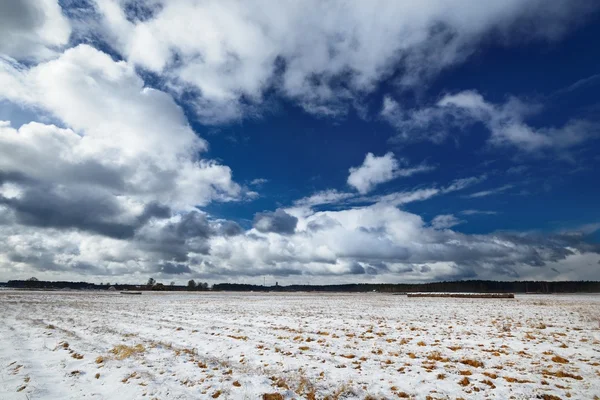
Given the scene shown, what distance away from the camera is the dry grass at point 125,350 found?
12539 millimetres

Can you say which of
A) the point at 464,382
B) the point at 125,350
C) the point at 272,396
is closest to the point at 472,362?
the point at 464,382

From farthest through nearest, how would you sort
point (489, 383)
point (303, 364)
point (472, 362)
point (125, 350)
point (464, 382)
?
point (125, 350), point (303, 364), point (472, 362), point (464, 382), point (489, 383)

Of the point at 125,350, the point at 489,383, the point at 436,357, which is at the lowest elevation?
the point at 125,350

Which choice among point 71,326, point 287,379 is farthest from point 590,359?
point 71,326

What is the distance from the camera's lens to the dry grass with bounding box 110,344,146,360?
12.5 m

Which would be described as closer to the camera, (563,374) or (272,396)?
(272,396)

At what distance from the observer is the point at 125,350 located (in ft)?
43.7

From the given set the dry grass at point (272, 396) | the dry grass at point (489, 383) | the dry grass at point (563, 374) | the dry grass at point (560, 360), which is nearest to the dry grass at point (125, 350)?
the dry grass at point (272, 396)

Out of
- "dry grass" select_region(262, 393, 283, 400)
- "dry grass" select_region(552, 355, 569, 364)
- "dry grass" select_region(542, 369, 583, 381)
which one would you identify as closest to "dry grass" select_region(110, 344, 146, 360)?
"dry grass" select_region(262, 393, 283, 400)

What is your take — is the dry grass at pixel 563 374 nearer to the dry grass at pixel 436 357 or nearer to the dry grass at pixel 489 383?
the dry grass at pixel 489 383

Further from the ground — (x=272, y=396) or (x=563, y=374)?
(x=563, y=374)

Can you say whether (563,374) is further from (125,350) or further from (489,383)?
(125,350)

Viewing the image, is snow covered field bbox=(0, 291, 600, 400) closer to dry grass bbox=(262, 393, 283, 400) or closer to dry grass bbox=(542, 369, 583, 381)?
dry grass bbox=(542, 369, 583, 381)

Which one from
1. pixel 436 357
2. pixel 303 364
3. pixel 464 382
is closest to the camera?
pixel 464 382
